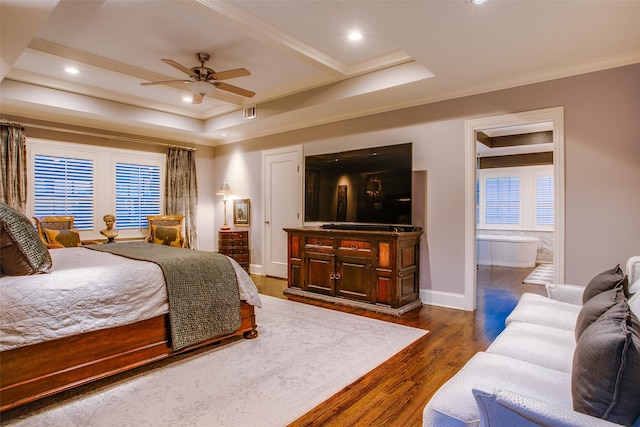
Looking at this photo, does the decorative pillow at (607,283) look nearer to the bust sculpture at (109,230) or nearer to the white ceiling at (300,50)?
the white ceiling at (300,50)

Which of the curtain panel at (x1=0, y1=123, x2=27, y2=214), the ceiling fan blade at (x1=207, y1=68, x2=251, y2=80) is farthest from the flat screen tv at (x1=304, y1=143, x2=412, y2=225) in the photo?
the curtain panel at (x1=0, y1=123, x2=27, y2=214)

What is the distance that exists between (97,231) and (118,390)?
4136 mm

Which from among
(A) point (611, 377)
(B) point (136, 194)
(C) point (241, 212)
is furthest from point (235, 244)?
(A) point (611, 377)

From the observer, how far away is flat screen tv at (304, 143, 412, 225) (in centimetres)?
430

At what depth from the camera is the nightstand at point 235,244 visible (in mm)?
6211

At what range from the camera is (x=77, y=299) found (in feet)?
7.34

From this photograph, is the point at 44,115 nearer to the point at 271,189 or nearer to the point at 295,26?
the point at 271,189

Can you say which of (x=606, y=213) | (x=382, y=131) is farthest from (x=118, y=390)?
(x=606, y=213)

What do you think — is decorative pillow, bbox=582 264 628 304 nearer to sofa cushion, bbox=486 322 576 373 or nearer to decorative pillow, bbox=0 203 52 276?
sofa cushion, bbox=486 322 576 373

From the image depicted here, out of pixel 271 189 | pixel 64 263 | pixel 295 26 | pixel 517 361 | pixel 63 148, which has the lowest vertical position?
pixel 517 361

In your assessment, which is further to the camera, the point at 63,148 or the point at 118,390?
the point at 63,148

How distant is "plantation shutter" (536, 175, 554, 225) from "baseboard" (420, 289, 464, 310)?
5352 millimetres

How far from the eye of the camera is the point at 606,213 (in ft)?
10.9

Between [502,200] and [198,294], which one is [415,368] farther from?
[502,200]
